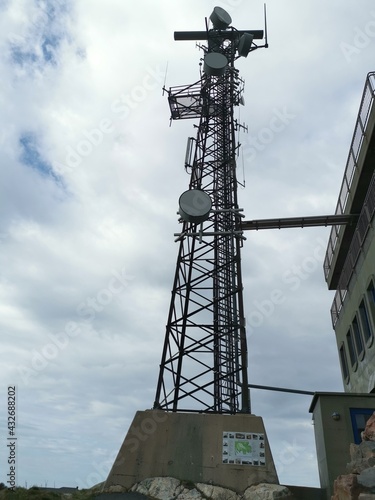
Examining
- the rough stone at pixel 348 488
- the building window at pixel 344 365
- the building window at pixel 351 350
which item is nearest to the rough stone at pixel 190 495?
the rough stone at pixel 348 488

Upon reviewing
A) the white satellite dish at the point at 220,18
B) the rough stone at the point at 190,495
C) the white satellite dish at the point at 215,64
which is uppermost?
the white satellite dish at the point at 220,18

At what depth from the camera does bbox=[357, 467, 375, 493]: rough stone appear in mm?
8059

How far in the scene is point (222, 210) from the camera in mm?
20359

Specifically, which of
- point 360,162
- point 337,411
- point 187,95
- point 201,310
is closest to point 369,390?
point 337,411

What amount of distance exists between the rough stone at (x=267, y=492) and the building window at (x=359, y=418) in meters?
2.85

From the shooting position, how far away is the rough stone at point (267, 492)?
12.9m

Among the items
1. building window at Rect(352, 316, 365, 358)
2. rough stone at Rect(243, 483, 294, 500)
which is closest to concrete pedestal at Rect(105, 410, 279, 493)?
rough stone at Rect(243, 483, 294, 500)

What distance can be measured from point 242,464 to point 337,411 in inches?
136

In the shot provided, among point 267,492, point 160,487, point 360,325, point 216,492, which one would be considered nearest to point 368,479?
point 267,492

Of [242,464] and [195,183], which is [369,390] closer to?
[242,464]

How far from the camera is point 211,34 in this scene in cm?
2552

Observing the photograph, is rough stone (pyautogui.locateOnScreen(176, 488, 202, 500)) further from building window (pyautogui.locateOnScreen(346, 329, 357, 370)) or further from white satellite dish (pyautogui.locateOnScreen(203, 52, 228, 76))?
white satellite dish (pyautogui.locateOnScreen(203, 52, 228, 76))

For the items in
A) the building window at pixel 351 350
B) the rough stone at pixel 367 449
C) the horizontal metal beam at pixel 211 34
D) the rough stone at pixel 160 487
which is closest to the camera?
the rough stone at pixel 367 449

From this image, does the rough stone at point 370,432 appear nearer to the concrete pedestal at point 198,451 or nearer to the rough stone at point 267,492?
the rough stone at point 267,492
